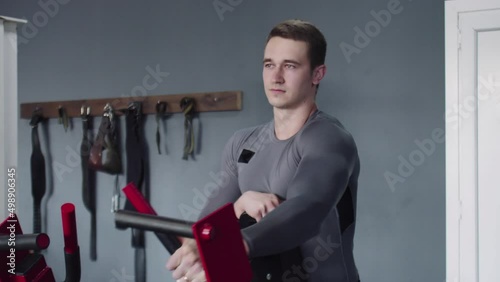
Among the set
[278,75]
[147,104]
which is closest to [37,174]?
[147,104]

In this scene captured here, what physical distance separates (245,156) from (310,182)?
56cm

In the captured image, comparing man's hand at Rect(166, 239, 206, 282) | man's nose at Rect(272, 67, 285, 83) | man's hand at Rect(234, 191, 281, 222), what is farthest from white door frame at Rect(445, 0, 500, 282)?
man's hand at Rect(166, 239, 206, 282)

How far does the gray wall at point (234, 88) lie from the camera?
218 centimetres

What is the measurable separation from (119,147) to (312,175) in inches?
74.0

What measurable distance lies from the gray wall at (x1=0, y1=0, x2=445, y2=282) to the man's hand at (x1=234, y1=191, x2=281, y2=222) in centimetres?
105

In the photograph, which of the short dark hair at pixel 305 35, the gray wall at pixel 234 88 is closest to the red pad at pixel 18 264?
the short dark hair at pixel 305 35

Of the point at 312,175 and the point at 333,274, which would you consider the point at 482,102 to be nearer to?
the point at 333,274

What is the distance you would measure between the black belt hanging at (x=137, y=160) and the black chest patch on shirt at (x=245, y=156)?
3.98 ft

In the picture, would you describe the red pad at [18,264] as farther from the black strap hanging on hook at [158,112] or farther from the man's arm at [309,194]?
the black strap hanging on hook at [158,112]

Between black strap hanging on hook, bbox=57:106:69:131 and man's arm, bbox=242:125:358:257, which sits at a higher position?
black strap hanging on hook, bbox=57:106:69:131

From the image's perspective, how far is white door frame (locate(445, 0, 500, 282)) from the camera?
7.00 ft

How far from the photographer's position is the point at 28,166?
122 inches

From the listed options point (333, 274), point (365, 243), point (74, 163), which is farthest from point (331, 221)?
point (74, 163)

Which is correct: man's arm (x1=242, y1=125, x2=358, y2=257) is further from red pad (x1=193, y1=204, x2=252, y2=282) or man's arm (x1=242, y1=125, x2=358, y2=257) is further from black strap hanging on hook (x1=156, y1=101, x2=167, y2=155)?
black strap hanging on hook (x1=156, y1=101, x2=167, y2=155)
